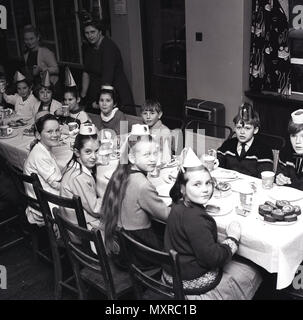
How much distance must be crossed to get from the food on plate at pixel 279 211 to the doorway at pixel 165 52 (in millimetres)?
3348

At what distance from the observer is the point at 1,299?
125 inches

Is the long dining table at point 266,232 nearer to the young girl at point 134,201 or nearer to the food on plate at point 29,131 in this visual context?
the young girl at point 134,201

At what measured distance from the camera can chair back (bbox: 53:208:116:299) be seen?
2283 millimetres

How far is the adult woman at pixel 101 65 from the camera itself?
17.0 feet

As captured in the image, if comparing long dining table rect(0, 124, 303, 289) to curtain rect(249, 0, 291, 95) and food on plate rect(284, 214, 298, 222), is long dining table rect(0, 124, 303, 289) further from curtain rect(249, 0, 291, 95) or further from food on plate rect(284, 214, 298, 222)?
curtain rect(249, 0, 291, 95)

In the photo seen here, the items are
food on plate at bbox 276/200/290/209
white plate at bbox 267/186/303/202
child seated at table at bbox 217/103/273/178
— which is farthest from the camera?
child seated at table at bbox 217/103/273/178

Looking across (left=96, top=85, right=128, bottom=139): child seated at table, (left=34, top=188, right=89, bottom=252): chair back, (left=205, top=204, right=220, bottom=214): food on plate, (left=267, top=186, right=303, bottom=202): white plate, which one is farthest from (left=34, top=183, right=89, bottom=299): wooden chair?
(left=96, top=85, right=128, bottom=139): child seated at table

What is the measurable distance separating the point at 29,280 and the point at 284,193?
1.84m

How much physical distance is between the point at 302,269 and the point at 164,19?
3.88 meters

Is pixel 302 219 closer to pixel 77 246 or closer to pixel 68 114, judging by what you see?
pixel 77 246

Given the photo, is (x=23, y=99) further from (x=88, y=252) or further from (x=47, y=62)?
(x=88, y=252)

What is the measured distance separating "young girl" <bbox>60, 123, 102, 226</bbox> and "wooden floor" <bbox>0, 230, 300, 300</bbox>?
0.64m

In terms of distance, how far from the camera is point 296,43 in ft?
14.9

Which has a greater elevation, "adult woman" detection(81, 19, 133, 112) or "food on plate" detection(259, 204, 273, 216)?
"adult woman" detection(81, 19, 133, 112)
